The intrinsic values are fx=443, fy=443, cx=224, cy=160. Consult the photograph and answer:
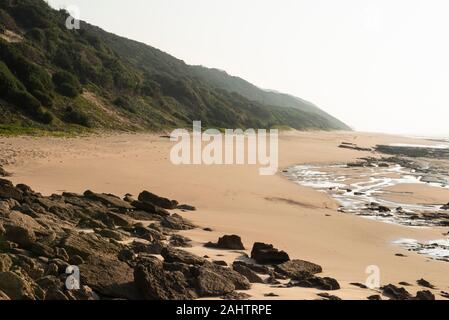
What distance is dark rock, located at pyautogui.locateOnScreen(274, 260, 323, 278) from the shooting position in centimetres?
845

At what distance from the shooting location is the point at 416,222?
1709 cm

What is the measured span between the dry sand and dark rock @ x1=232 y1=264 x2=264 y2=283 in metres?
0.32

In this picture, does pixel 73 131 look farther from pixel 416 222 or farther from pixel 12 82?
pixel 416 222

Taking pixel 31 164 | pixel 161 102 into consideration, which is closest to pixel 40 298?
pixel 31 164

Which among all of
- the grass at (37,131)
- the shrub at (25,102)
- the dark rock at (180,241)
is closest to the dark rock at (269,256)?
the dark rock at (180,241)

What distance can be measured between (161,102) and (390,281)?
57.8 meters

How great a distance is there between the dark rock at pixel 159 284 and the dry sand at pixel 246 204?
1188mm

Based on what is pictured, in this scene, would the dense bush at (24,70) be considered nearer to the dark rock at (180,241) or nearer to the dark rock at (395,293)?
the dark rock at (180,241)

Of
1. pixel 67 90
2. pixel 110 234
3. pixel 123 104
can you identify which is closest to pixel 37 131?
pixel 67 90

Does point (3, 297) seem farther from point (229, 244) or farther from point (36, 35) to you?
point (36, 35)

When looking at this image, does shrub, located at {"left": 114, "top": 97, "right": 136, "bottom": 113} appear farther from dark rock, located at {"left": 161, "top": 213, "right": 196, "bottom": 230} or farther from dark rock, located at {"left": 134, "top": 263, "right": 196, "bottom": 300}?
dark rock, located at {"left": 134, "top": 263, "right": 196, "bottom": 300}

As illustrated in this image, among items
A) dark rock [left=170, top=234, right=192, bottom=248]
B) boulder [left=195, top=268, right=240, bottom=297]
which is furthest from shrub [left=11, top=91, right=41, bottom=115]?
boulder [left=195, top=268, right=240, bottom=297]

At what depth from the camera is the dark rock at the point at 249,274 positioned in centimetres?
787

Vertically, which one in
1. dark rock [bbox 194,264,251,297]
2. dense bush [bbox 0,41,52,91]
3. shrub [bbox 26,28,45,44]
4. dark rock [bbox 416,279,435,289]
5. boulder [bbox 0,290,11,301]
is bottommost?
dark rock [bbox 416,279,435,289]
